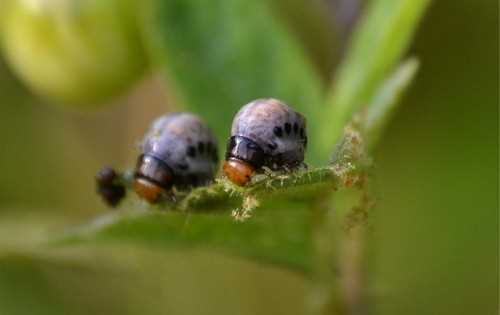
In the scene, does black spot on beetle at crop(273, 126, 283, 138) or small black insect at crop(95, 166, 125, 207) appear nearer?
black spot on beetle at crop(273, 126, 283, 138)

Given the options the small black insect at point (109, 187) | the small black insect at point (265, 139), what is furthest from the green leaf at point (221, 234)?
the small black insect at point (265, 139)

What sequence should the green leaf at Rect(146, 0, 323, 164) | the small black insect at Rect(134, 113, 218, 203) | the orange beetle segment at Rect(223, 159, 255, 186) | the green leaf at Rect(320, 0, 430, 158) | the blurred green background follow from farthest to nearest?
1. the blurred green background
2. the green leaf at Rect(146, 0, 323, 164)
3. the green leaf at Rect(320, 0, 430, 158)
4. the small black insect at Rect(134, 113, 218, 203)
5. the orange beetle segment at Rect(223, 159, 255, 186)

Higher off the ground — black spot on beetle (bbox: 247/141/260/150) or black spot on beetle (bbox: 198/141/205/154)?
black spot on beetle (bbox: 198/141/205/154)

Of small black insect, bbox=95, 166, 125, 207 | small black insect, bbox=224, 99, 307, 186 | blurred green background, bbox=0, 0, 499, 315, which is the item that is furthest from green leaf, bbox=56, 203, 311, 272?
blurred green background, bbox=0, 0, 499, 315

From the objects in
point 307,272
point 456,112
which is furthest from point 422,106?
point 307,272

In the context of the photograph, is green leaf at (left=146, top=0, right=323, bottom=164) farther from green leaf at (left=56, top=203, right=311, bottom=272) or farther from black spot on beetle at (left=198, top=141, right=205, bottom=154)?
black spot on beetle at (left=198, top=141, right=205, bottom=154)

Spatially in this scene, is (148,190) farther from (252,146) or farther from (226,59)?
(226,59)

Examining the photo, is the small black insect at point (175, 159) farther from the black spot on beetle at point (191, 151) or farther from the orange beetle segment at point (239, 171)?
the orange beetle segment at point (239, 171)

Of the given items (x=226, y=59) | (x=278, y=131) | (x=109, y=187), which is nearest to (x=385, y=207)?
(x=226, y=59)
